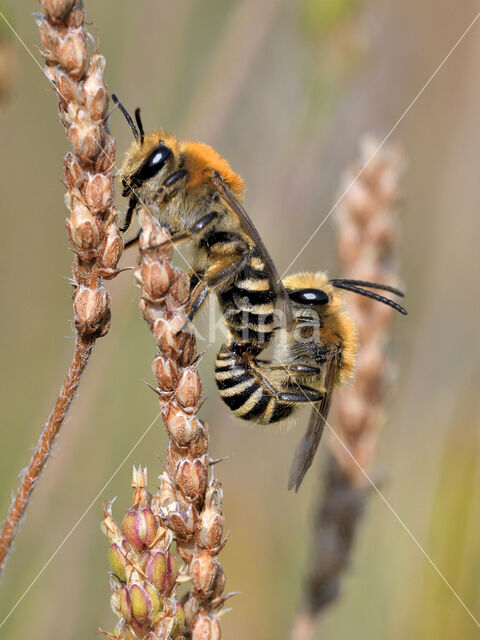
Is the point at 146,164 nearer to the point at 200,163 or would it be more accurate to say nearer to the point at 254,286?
the point at 200,163

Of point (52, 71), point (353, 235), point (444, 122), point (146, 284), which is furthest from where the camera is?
point (444, 122)

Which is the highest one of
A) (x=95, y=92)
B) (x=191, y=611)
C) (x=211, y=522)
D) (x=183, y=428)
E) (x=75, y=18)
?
(x=75, y=18)

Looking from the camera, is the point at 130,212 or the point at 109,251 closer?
the point at 109,251

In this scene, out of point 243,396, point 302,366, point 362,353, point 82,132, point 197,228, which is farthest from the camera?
point 362,353

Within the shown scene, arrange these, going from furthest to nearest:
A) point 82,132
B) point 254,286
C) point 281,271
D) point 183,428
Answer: point 281,271 → point 254,286 → point 183,428 → point 82,132

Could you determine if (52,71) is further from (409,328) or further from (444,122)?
(444,122)

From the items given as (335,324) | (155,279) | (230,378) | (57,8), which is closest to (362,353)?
(335,324)

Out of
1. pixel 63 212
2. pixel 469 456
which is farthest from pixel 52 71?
pixel 63 212

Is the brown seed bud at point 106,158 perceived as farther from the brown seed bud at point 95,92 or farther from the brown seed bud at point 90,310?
the brown seed bud at point 90,310
